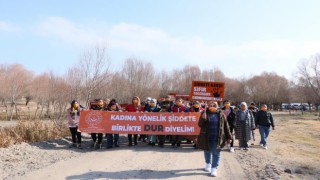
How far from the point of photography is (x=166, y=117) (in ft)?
44.9

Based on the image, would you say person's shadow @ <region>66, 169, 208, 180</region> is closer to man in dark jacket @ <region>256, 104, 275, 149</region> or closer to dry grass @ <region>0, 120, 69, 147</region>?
dry grass @ <region>0, 120, 69, 147</region>

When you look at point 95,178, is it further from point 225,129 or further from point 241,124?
point 241,124

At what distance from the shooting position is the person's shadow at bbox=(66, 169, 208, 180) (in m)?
8.60

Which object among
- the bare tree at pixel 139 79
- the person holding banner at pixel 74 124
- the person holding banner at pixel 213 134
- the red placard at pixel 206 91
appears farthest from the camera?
the bare tree at pixel 139 79

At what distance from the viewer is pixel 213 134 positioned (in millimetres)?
9125

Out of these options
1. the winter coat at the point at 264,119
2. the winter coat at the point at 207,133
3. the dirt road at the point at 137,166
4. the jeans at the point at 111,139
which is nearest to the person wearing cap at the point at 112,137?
the jeans at the point at 111,139

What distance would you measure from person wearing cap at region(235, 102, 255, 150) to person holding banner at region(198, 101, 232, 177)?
15.9 ft

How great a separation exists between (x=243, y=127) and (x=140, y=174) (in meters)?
6.43

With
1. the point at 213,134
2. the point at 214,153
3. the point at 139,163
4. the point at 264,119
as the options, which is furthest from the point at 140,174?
the point at 264,119

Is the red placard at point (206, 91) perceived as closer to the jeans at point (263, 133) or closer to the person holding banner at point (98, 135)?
the jeans at point (263, 133)

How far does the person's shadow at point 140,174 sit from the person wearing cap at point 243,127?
197 inches

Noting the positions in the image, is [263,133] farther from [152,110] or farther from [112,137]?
[112,137]

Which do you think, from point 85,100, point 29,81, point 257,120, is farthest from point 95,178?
point 29,81

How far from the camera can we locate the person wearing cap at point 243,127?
45.7 feet
